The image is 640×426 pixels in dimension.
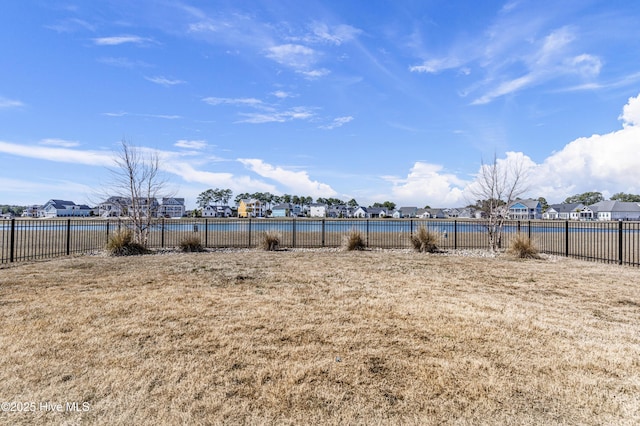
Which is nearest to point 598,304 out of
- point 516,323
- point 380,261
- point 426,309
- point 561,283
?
point 561,283

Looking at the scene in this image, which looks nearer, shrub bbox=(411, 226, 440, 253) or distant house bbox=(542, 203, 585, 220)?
shrub bbox=(411, 226, 440, 253)

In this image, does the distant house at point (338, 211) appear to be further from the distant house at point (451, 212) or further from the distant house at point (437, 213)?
the distant house at point (451, 212)

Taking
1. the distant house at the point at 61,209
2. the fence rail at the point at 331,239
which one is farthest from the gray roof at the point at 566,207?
the distant house at the point at 61,209

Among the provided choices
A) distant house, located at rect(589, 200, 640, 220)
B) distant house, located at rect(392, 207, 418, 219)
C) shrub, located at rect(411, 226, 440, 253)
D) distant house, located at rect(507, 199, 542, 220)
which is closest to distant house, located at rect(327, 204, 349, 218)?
distant house, located at rect(392, 207, 418, 219)

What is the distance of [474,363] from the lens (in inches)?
115

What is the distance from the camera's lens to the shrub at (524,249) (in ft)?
32.7

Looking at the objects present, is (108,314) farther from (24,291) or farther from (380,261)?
(380,261)

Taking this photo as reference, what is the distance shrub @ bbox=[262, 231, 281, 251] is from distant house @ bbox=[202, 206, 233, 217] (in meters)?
66.0

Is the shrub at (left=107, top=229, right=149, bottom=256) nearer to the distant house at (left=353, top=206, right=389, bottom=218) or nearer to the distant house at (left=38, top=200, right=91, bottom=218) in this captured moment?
A: the distant house at (left=38, top=200, right=91, bottom=218)

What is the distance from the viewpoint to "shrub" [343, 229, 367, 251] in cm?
1165

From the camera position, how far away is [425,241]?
11484mm

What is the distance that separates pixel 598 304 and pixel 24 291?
887cm

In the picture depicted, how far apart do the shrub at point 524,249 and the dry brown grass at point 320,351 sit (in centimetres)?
384

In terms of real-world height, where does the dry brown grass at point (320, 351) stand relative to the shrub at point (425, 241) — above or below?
below
